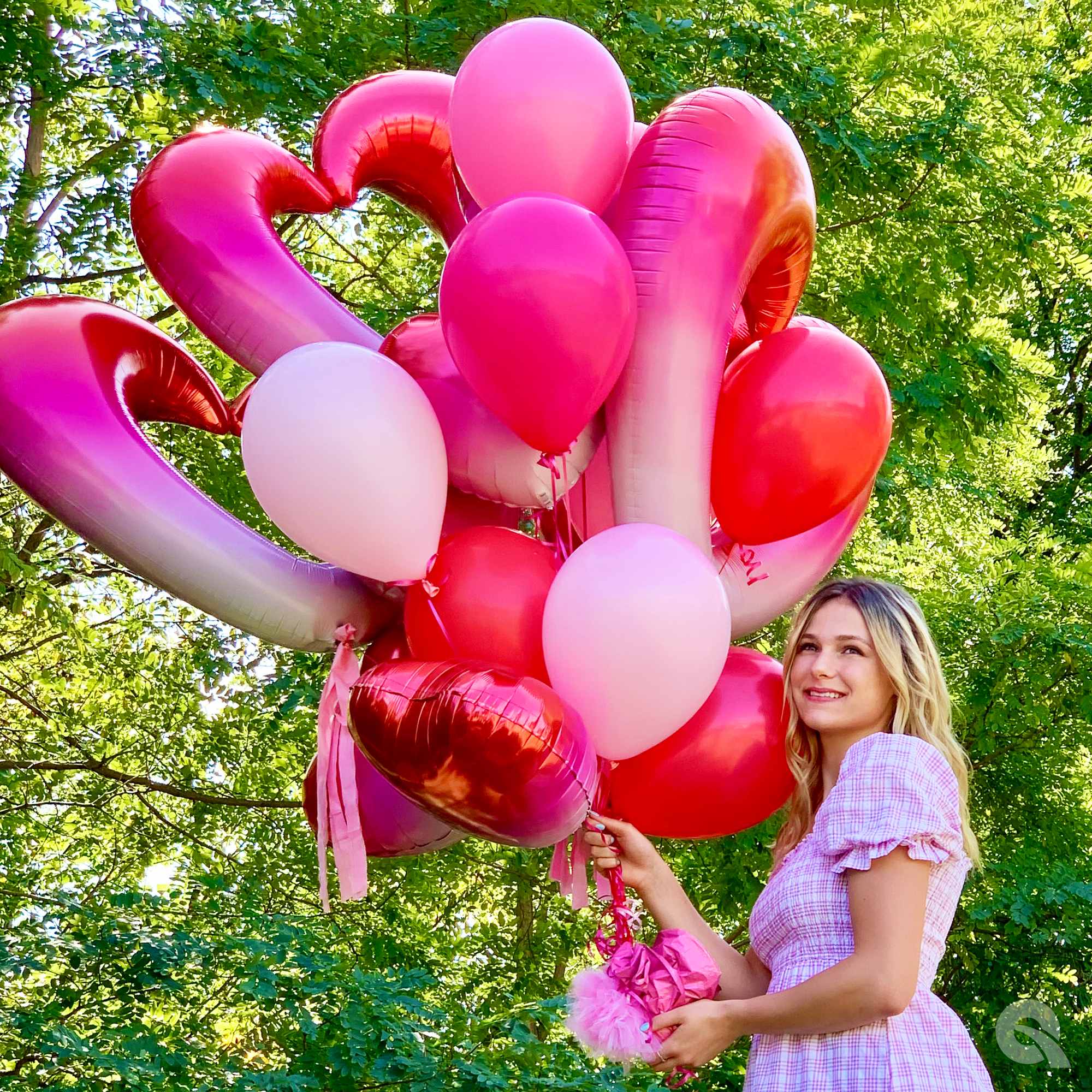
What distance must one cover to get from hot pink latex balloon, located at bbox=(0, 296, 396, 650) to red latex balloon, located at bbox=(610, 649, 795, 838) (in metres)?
0.54

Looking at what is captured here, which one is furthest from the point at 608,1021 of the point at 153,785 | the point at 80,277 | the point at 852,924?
the point at 80,277

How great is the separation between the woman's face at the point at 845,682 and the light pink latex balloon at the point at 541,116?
792mm

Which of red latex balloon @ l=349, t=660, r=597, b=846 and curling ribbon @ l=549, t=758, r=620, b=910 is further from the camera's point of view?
curling ribbon @ l=549, t=758, r=620, b=910

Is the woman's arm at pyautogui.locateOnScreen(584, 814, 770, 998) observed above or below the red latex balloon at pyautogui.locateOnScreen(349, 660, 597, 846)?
below

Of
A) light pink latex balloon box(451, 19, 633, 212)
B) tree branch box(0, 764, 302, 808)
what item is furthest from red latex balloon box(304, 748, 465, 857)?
tree branch box(0, 764, 302, 808)

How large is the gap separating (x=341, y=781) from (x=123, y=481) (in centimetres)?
58

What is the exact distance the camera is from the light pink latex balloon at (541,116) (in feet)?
6.59

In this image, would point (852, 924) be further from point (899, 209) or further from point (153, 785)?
point (153, 785)

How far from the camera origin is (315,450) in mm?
1846

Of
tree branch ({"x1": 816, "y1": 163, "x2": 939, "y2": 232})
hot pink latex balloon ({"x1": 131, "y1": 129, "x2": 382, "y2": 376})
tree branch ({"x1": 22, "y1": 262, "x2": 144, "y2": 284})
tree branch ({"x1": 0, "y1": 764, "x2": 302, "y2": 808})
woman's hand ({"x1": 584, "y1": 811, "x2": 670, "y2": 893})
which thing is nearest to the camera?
woman's hand ({"x1": 584, "y1": 811, "x2": 670, "y2": 893})

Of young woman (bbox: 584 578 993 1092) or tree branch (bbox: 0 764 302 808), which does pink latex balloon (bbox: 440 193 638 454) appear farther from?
tree branch (bbox: 0 764 302 808)

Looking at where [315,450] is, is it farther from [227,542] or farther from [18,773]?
[18,773]

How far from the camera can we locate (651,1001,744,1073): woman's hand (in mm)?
1817

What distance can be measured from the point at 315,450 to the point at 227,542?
0.90ft
